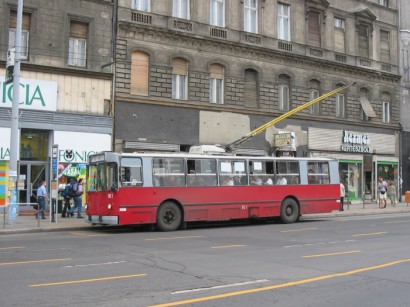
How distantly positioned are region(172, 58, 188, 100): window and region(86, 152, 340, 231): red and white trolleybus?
9193mm

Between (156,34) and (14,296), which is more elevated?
(156,34)

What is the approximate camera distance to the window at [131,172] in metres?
18.0

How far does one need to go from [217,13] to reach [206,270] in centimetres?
2348

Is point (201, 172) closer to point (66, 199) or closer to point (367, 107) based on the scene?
point (66, 199)

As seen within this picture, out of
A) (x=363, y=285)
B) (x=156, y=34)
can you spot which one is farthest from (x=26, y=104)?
(x=363, y=285)

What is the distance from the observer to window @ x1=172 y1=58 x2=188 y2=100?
94.9ft

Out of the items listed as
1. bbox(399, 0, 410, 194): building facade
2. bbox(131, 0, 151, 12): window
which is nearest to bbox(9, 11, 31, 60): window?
bbox(131, 0, 151, 12): window

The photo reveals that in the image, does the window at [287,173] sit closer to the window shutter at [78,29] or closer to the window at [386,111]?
the window shutter at [78,29]

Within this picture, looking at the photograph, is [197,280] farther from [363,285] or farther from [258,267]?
[363,285]

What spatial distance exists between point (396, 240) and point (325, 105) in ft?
72.8

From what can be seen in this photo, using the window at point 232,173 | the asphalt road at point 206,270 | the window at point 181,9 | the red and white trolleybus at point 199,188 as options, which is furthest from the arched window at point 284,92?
the asphalt road at point 206,270

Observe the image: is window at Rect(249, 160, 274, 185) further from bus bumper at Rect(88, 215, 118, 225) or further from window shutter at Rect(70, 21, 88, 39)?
window shutter at Rect(70, 21, 88, 39)

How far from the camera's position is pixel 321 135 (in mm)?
35375

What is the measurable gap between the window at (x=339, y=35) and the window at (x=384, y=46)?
464cm
